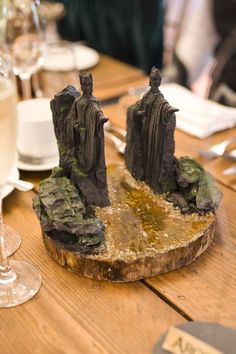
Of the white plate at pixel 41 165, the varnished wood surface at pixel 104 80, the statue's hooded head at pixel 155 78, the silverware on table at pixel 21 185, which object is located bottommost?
the varnished wood surface at pixel 104 80

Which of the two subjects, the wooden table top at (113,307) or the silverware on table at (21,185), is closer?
the wooden table top at (113,307)

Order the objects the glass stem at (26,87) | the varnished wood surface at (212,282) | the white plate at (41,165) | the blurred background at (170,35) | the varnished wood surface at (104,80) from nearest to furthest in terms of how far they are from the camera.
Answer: the varnished wood surface at (212,282), the white plate at (41,165), the glass stem at (26,87), the varnished wood surface at (104,80), the blurred background at (170,35)

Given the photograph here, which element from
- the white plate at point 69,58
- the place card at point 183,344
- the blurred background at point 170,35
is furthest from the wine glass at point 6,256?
the blurred background at point 170,35

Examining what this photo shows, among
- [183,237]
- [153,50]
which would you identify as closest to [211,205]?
[183,237]

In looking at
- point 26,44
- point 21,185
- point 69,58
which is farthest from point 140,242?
point 69,58

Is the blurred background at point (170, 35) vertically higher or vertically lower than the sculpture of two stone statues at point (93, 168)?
lower

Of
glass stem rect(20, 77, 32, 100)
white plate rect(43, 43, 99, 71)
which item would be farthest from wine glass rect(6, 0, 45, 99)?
white plate rect(43, 43, 99, 71)

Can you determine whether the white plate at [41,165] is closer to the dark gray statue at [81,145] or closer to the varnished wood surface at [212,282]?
the dark gray statue at [81,145]
